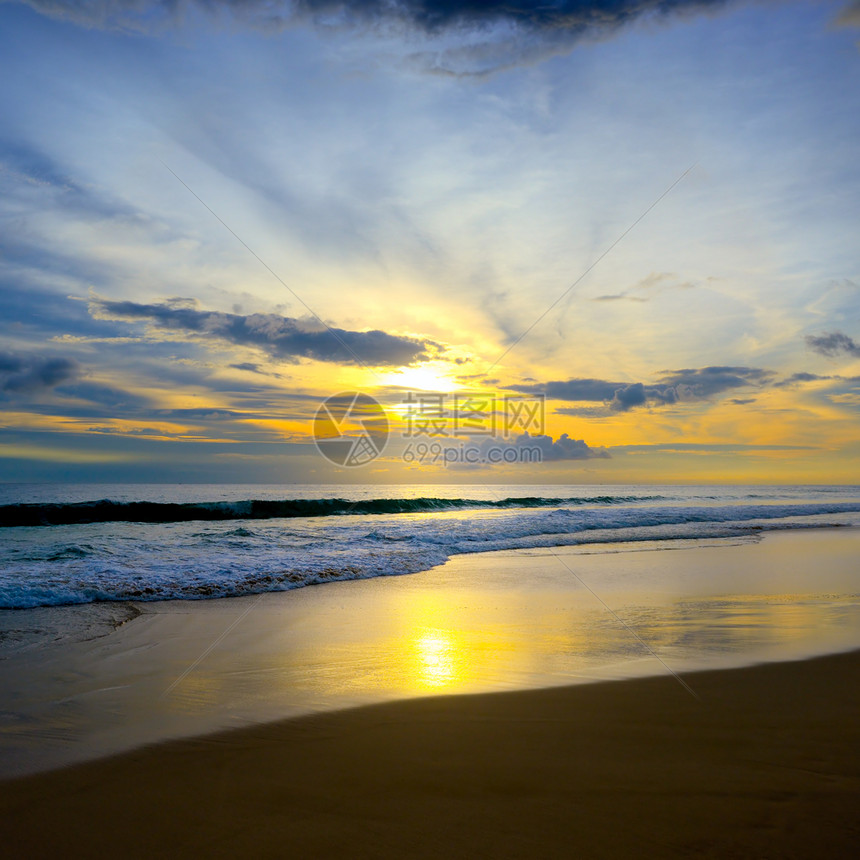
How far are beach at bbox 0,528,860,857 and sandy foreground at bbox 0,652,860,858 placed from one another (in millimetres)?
16

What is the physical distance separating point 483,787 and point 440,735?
780 millimetres

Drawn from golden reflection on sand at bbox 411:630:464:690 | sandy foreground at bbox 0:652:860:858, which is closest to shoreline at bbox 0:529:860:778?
golden reflection on sand at bbox 411:630:464:690

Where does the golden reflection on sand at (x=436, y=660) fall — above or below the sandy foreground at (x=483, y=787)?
below

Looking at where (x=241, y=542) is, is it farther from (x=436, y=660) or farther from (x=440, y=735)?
(x=440, y=735)

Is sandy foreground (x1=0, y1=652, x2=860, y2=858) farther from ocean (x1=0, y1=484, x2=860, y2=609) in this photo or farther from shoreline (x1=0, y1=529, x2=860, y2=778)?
ocean (x1=0, y1=484, x2=860, y2=609)

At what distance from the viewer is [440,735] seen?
3895mm

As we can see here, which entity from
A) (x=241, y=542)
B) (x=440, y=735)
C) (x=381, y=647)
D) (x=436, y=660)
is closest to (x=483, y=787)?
(x=440, y=735)

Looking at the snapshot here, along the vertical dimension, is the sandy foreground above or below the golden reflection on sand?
above

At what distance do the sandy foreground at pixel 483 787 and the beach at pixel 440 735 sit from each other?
0.05ft

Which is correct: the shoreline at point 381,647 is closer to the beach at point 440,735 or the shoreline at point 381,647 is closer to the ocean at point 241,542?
the beach at point 440,735

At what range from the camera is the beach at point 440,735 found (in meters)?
2.76

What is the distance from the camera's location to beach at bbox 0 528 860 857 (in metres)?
2.76

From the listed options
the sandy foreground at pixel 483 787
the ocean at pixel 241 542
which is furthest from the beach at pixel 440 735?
the ocean at pixel 241 542

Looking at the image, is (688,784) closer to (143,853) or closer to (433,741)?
(433,741)
